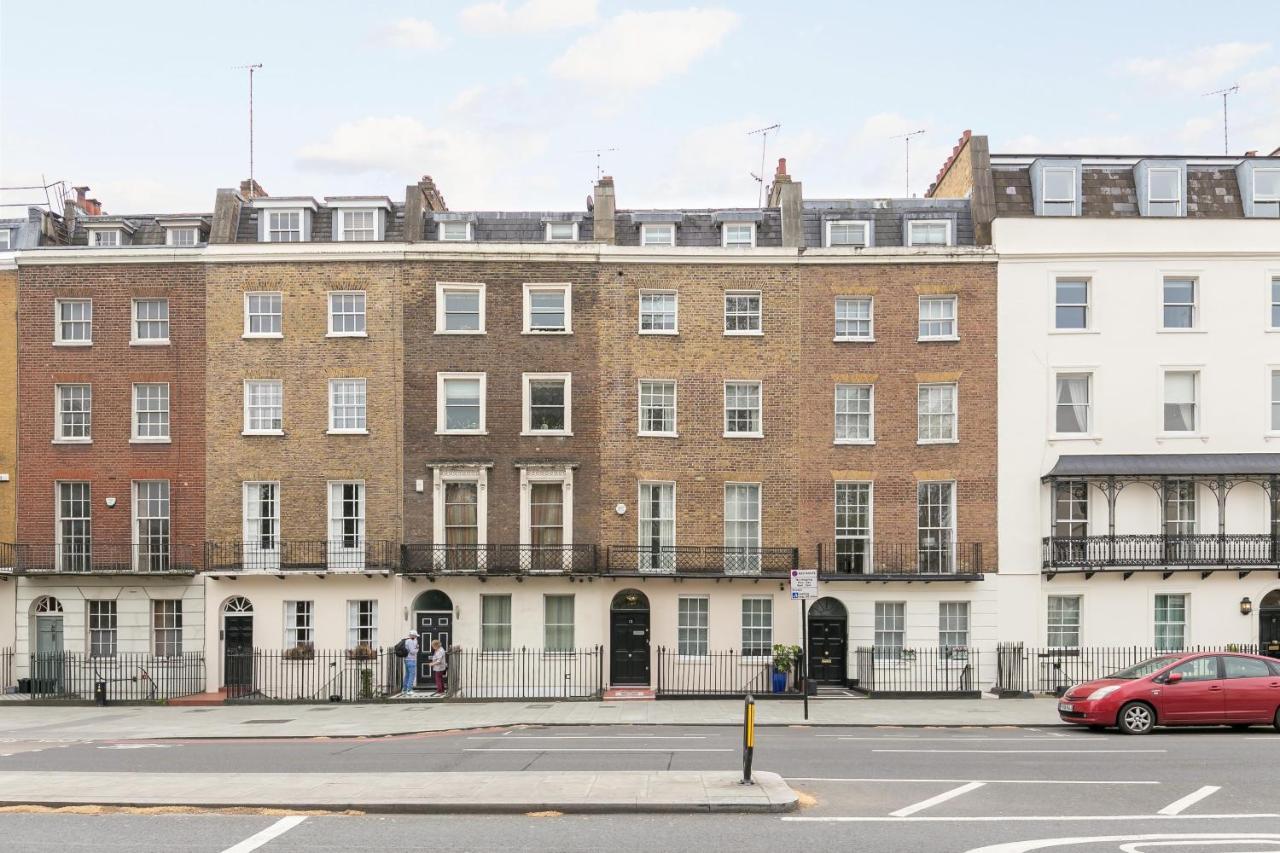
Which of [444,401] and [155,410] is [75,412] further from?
[444,401]

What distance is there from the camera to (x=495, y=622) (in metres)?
31.3

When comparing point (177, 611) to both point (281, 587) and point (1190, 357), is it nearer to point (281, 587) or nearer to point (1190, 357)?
point (281, 587)

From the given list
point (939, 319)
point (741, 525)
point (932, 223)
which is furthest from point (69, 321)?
point (932, 223)

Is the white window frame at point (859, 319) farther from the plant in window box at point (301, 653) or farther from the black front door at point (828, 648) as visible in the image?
the plant in window box at point (301, 653)

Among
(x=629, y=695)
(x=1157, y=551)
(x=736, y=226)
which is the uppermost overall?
(x=736, y=226)

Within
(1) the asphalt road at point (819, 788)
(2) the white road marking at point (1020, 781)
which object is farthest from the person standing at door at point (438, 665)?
(2) the white road marking at point (1020, 781)

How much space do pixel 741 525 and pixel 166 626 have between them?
1590 cm

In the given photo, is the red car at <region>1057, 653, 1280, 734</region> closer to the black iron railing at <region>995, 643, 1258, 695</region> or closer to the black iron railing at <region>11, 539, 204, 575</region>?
the black iron railing at <region>995, 643, 1258, 695</region>

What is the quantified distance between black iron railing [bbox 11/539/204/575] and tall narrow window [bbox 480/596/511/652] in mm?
7893

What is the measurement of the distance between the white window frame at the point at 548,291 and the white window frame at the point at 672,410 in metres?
2.50

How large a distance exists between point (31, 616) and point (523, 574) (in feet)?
44.8

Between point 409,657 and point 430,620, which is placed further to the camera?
point 430,620

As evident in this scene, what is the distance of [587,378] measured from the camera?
104 ft

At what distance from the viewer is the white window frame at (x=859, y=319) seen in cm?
3155
